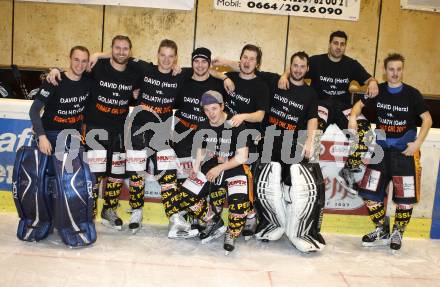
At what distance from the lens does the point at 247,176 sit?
4.23 metres

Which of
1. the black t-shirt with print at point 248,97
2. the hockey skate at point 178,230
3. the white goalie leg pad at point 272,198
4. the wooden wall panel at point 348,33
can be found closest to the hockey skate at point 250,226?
the white goalie leg pad at point 272,198

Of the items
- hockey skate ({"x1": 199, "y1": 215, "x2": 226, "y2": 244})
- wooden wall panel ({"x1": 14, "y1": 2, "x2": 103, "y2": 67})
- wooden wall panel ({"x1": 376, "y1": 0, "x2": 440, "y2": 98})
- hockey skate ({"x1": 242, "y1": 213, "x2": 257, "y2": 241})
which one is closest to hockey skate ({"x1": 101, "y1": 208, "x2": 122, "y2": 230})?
hockey skate ({"x1": 199, "y1": 215, "x2": 226, "y2": 244})

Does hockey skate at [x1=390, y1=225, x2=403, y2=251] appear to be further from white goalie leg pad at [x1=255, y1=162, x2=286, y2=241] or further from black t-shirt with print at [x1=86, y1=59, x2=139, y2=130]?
black t-shirt with print at [x1=86, y1=59, x2=139, y2=130]

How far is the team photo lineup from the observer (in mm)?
4102

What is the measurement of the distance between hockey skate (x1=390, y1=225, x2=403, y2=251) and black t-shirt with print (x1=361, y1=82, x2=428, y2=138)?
0.86 m

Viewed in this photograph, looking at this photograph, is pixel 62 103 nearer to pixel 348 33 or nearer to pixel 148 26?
pixel 148 26

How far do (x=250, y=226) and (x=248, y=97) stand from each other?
1.18 m

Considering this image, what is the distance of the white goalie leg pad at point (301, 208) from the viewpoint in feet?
13.9

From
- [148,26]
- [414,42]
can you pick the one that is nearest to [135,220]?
[148,26]

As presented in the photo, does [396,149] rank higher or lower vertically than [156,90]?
lower

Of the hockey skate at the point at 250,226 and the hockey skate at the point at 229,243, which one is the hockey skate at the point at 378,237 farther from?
the hockey skate at the point at 229,243

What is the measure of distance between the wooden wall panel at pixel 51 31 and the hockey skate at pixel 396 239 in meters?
5.16

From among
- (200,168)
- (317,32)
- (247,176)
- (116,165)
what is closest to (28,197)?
(116,165)

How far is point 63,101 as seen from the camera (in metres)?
4.14
